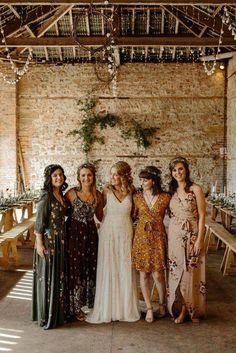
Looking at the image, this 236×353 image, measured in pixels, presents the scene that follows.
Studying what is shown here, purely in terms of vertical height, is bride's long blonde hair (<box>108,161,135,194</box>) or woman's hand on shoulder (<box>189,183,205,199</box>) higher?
bride's long blonde hair (<box>108,161,135,194</box>)

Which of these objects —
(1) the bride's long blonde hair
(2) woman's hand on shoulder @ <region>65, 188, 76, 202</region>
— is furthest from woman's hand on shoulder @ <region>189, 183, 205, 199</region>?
(2) woman's hand on shoulder @ <region>65, 188, 76, 202</region>

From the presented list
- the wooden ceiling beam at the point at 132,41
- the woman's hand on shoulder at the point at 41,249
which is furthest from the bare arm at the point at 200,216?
the wooden ceiling beam at the point at 132,41

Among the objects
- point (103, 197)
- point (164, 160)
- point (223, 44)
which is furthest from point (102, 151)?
point (103, 197)

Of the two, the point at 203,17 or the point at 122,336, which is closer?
the point at 122,336

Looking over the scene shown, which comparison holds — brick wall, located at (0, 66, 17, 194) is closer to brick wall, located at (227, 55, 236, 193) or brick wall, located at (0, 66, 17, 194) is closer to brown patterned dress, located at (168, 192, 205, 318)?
brick wall, located at (227, 55, 236, 193)

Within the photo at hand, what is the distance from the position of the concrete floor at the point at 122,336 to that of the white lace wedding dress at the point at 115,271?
12cm

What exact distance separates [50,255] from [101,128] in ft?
37.4

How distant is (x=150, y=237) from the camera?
4645mm

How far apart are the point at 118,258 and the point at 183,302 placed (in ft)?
2.42

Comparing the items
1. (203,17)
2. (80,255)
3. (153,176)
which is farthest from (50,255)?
(203,17)

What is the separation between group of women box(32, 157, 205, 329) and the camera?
4551mm

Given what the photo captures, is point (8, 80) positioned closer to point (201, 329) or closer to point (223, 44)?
point (223, 44)

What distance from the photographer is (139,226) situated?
184 inches

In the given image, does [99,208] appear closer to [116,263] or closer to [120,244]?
[120,244]
